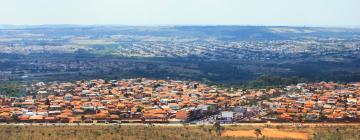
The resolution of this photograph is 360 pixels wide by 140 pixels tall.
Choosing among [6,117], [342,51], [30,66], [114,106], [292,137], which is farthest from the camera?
[342,51]

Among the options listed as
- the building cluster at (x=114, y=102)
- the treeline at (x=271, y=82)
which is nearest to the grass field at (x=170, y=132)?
the building cluster at (x=114, y=102)

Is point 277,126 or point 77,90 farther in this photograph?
point 77,90

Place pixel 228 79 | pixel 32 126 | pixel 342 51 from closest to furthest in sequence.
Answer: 1. pixel 32 126
2. pixel 228 79
3. pixel 342 51

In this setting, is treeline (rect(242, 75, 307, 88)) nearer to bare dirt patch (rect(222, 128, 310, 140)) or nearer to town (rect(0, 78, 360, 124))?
town (rect(0, 78, 360, 124))

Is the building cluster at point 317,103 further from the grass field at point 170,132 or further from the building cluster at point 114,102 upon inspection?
the building cluster at point 114,102

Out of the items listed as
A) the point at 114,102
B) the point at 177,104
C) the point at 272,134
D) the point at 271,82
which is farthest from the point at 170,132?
the point at 271,82

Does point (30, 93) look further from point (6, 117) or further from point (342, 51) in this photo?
point (342, 51)

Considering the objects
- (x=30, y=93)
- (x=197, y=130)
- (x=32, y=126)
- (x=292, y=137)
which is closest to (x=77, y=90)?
(x=30, y=93)
